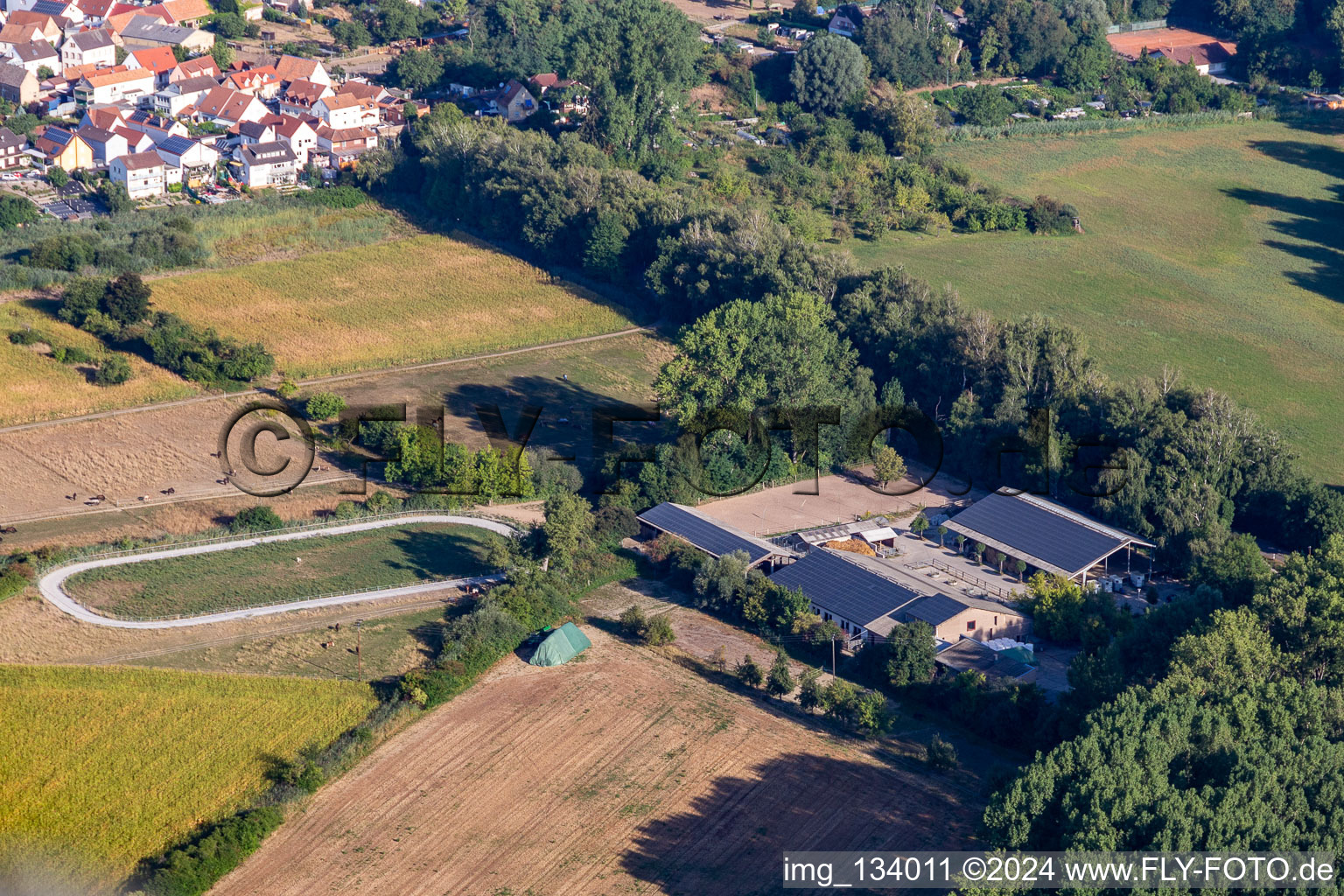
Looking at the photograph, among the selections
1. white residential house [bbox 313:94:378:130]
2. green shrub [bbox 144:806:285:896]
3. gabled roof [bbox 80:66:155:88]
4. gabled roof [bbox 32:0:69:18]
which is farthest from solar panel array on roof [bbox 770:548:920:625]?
gabled roof [bbox 32:0:69:18]

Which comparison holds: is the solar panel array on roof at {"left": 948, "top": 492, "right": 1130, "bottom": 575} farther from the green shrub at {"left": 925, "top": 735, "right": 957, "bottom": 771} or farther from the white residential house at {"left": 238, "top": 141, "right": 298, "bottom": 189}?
the white residential house at {"left": 238, "top": 141, "right": 298, "bottom": 189}

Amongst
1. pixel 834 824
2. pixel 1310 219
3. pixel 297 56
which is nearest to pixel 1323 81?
pixel 1310 219

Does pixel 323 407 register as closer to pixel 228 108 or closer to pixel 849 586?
pixel 849 586

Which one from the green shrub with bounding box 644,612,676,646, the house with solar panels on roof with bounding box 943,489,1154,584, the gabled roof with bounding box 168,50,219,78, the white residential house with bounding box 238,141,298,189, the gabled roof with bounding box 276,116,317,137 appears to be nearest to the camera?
the green shrub with bounding box 644,612,676,646

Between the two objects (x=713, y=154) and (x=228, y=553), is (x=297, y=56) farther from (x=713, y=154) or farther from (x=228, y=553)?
(x=228, y=553)

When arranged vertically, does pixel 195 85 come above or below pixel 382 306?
above

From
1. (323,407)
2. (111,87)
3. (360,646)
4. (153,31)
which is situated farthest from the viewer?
(153,31)

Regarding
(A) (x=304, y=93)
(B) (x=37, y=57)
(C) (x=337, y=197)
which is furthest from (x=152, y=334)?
(B) (x=37, y=57)

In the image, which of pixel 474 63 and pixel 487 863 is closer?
pixel 487 863
